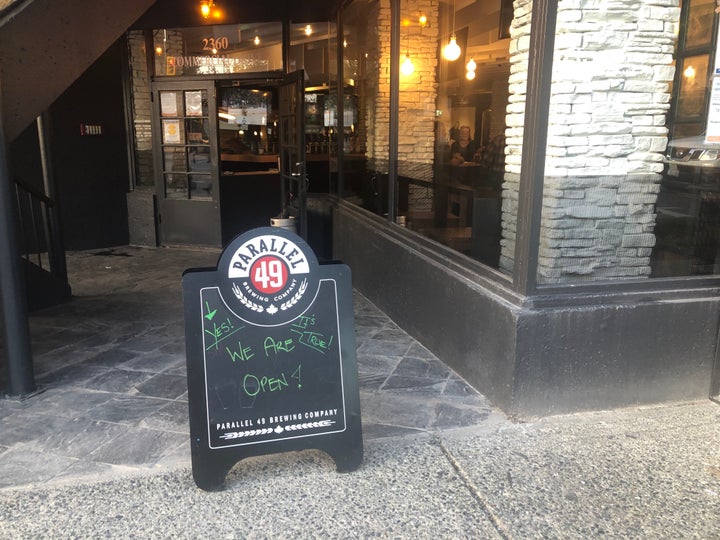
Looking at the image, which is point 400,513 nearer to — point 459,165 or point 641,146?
point 641,146

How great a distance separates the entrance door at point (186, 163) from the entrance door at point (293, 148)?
3.58ft

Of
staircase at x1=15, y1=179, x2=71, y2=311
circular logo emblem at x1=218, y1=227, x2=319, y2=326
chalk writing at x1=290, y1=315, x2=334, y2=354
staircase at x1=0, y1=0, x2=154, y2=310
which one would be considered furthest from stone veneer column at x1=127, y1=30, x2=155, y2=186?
chalk writing at x1=290, y1=315, x2=334, y2=354

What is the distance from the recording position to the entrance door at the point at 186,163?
7.88 m

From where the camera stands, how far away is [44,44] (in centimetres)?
363

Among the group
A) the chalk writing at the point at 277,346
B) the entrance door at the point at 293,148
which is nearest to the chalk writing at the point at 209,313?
the chalk writing at the point at 277,346


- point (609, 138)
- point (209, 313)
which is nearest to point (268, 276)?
point (209, 313)

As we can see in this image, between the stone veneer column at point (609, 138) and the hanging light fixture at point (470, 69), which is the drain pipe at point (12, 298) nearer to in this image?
the stone veneer column at point (609, 138)

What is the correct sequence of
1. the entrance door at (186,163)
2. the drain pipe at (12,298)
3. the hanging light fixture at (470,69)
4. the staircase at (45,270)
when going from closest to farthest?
the drain pipe at (12,298), the hanging light fixture at (470,69), the staircase at (45,270), the entrance door at (186,163)

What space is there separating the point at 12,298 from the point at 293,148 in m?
4.02

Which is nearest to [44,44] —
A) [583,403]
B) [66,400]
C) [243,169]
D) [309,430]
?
[66,400]

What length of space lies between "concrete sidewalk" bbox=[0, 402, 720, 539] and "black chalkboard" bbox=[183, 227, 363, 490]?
19 centimetres

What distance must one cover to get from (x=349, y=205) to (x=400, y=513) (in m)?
4.53

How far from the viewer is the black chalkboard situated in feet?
8.68

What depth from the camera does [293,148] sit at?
22.9ft
